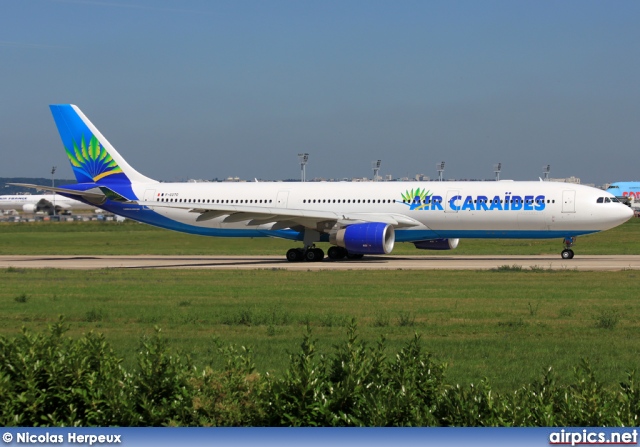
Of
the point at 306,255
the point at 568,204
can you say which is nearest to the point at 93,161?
the point at 306,255

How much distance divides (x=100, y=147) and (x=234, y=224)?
332 inches

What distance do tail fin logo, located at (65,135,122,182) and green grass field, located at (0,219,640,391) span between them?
36.5 feet

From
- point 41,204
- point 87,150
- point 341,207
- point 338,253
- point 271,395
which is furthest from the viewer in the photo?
point 41,204

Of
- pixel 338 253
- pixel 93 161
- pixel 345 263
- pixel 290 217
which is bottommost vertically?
pixel 345 263

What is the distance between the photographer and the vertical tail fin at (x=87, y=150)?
1775 inches

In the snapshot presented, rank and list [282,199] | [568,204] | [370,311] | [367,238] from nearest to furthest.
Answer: [370,311] → [367,238] → [568,204] → [282,199]

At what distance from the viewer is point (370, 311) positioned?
2056cm

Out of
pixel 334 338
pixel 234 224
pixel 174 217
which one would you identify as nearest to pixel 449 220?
pixel 234 224

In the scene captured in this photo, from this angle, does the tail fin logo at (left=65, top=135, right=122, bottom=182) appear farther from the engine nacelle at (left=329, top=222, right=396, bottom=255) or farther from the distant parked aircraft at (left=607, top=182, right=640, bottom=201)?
the distant parked aircraft at (left=607, top=182, right=640, bottom=201)

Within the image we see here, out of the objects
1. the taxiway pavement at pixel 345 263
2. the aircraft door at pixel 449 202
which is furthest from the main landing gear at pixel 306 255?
the aircraft door at pixel 449 202

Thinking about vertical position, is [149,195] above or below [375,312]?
above

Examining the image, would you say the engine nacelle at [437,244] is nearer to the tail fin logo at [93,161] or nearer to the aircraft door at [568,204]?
the aircraft door at [568,204]

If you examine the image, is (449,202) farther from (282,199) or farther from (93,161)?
(93,161)

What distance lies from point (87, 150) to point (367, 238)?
16368 mm
